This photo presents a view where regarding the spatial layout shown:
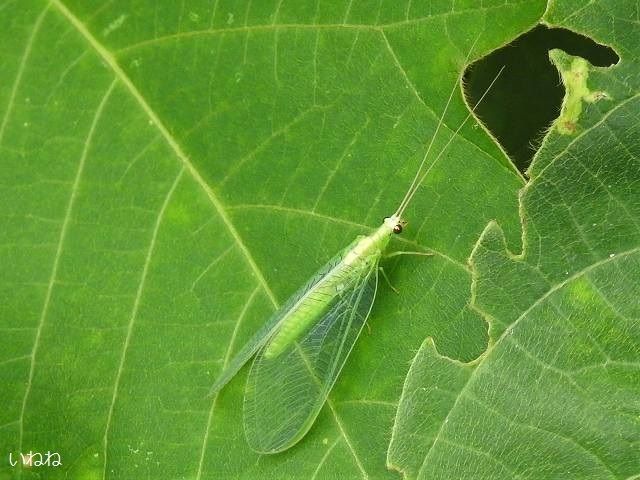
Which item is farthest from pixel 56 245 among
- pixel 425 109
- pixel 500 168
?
pixel 500 168

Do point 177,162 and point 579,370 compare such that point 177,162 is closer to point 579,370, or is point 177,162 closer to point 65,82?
point 65,82

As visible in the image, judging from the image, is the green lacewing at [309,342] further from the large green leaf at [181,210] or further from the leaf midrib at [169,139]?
the leaf midrib at [169,139]

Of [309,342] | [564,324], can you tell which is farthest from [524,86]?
[309,342]

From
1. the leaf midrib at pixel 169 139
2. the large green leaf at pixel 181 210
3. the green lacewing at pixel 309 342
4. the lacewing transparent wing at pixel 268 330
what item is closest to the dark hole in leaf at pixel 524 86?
the green lacewing at pixel 309 342

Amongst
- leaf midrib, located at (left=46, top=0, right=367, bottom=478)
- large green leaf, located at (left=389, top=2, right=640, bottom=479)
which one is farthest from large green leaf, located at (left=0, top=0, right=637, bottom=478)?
large green leaf, located at (left=389, top=2, right=640, bottom=479)

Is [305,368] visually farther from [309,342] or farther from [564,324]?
[564,324]

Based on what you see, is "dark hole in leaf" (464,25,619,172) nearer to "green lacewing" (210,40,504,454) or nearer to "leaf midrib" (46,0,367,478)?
"green lacewing" (210,40,504,454)
